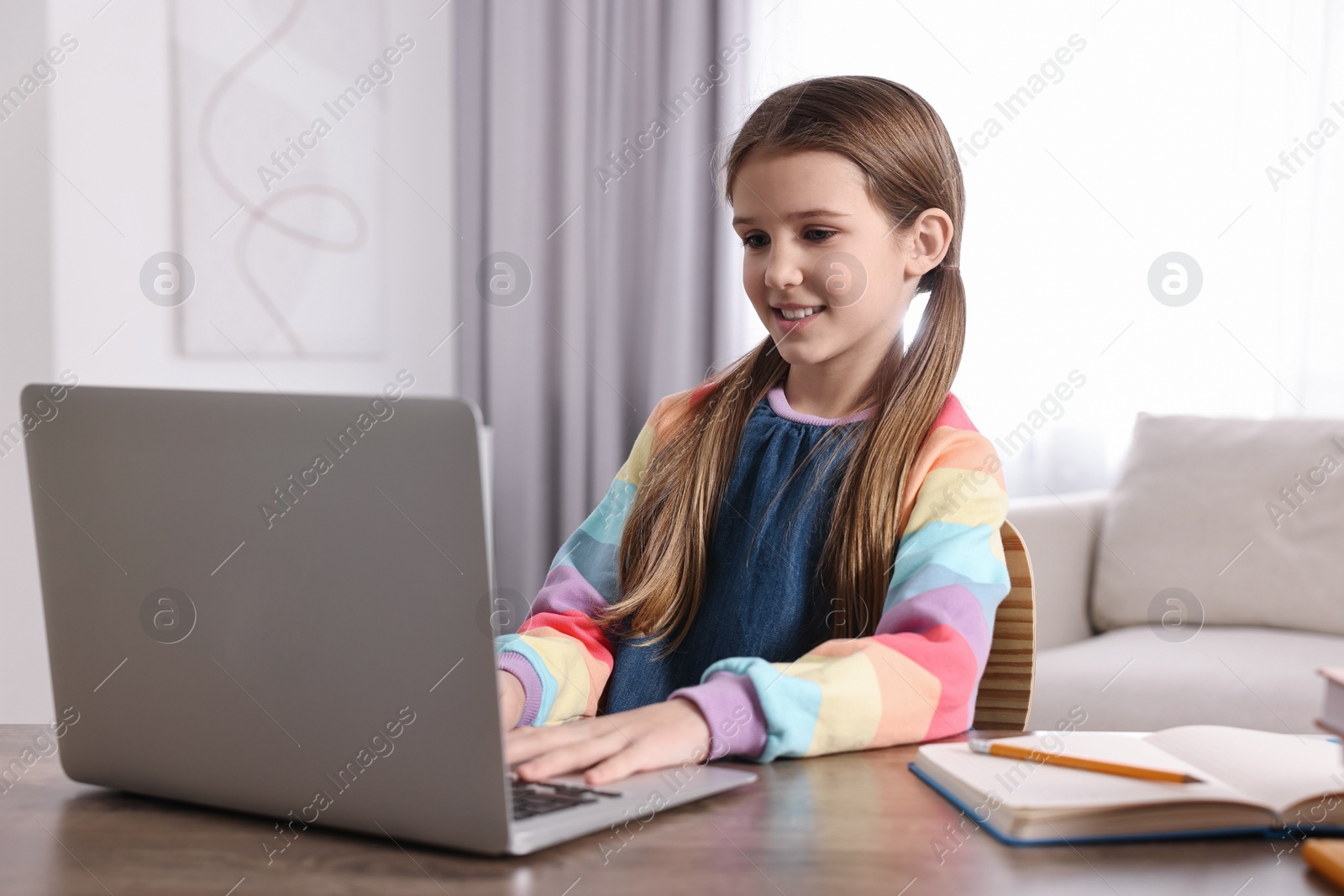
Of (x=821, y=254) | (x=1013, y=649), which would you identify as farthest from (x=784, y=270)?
(x=1013, y=649)

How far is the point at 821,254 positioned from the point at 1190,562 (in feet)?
5.11

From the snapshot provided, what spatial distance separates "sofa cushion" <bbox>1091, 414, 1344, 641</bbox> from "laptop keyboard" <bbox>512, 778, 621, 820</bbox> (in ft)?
6.08

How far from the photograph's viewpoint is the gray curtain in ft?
9.72

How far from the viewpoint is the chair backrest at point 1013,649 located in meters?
0.93

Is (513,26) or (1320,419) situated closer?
(1320,419)

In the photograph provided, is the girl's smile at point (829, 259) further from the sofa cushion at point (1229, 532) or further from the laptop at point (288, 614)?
the sofa cushion at point (1229, 532)

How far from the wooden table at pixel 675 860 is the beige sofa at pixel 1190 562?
1473 mm

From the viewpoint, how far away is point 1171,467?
236cm

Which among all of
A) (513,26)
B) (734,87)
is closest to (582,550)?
(734,87)

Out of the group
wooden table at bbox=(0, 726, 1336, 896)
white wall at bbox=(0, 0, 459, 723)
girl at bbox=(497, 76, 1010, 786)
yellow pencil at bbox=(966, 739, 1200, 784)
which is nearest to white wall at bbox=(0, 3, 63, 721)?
white wall at bbox=(0, 0, 459, 723)

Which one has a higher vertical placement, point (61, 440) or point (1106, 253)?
point (1106, 253)

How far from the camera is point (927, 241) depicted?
1.14 metres

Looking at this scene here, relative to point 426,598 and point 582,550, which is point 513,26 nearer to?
point 582,550

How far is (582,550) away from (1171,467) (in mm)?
1688
